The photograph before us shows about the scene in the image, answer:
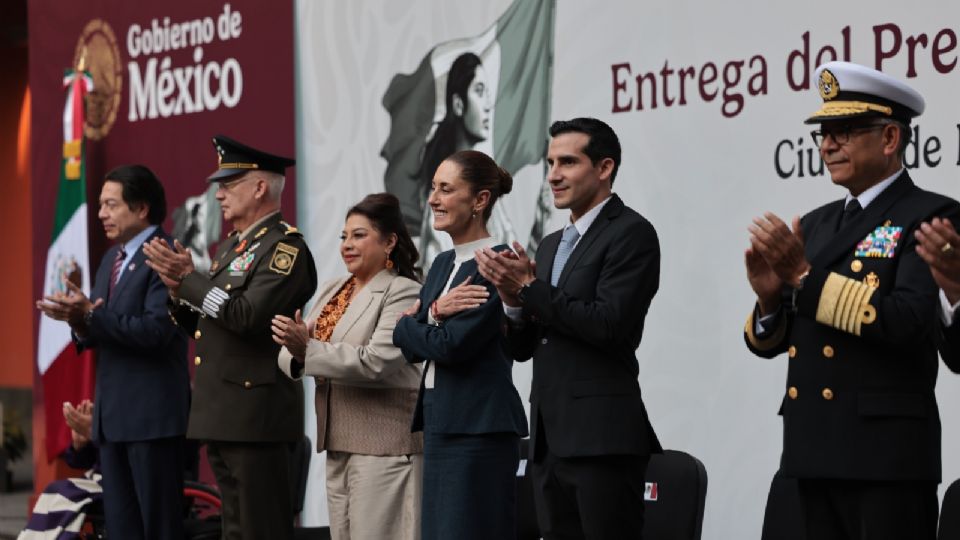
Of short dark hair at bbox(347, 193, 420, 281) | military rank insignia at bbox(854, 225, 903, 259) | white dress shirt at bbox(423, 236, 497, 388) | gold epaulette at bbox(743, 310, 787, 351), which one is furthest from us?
short dark hair at bbox(347, 193, 420, 281)

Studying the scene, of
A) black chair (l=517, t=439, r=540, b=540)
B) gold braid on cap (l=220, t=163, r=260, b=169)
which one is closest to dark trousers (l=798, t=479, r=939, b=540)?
black chair (l=517, t=439, r=540, b=540)

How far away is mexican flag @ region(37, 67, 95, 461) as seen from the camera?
8141mm

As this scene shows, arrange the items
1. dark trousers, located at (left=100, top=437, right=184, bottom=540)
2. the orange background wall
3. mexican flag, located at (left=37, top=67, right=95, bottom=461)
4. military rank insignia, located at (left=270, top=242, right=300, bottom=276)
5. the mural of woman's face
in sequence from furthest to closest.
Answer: the orange background wall
mexican flag, located at (left=37, top=67, right=95, bottom=461)
the mural of woman's face
dark trousers, located at (left=100, top=437, right=184, bottom=540)
military rank insignia, located at (left=270, top=242, right=300, bottom=276)

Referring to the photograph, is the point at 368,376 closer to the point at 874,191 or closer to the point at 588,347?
the point at 588,347

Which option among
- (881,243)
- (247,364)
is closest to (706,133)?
(247,364)

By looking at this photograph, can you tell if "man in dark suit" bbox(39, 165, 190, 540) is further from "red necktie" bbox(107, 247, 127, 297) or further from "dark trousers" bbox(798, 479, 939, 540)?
"dark trousers" bbox(798, 479, 939, 540)

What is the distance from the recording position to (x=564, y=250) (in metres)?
3.93

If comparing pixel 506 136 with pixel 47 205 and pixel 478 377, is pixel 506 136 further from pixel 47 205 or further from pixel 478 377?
pixel 47 205

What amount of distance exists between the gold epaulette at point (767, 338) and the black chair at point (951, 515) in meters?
0.83

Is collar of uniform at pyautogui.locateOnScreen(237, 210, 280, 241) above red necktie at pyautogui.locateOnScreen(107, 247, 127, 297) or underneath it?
above

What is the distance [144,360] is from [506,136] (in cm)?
169

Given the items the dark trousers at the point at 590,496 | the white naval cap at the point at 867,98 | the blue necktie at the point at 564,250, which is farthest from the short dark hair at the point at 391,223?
the white naval cap at the point at 867,98

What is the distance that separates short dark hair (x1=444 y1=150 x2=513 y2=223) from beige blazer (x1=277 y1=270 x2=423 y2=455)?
0.56 m

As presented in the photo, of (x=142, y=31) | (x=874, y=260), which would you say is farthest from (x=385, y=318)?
(x=142, y=31)
